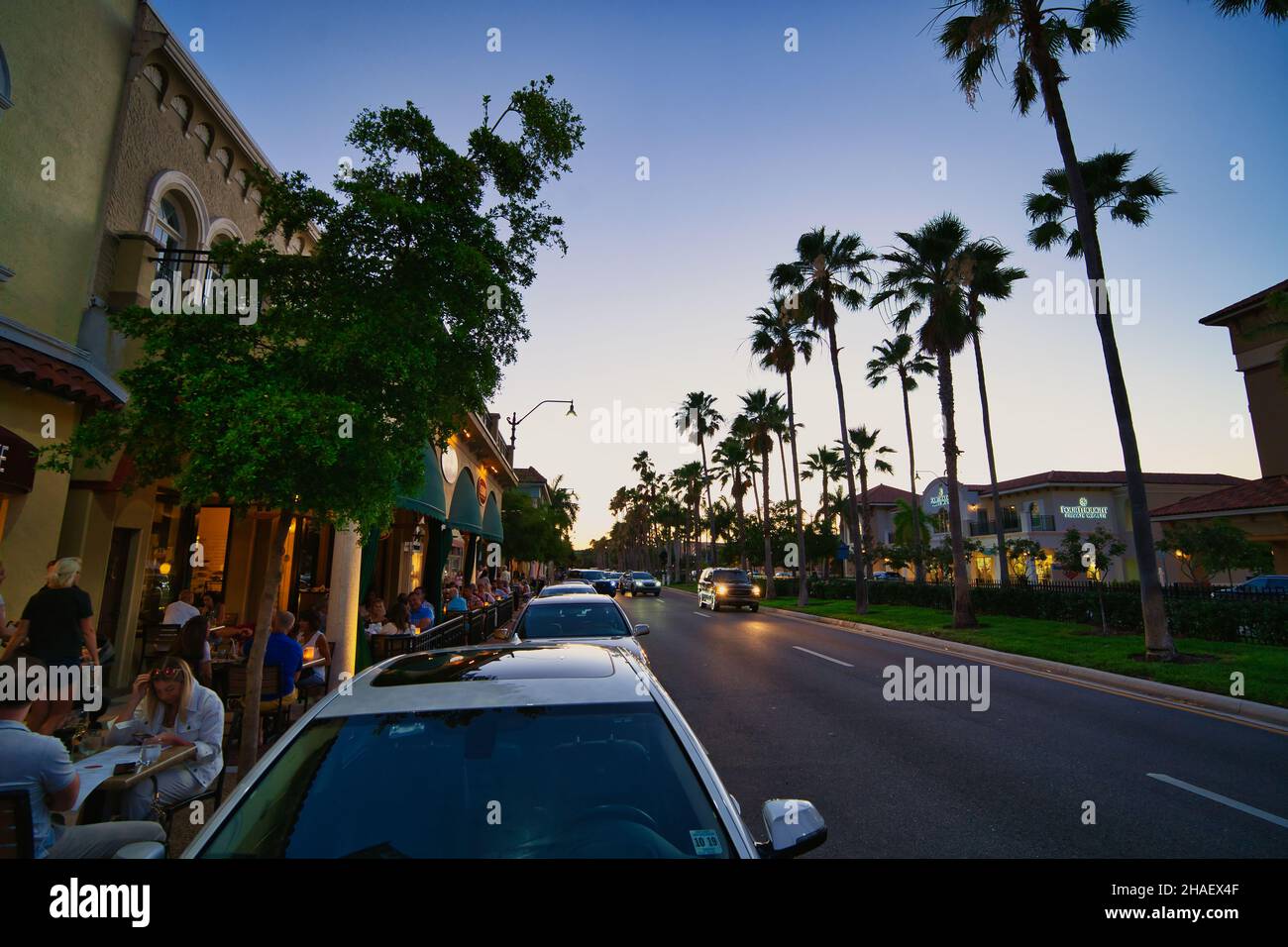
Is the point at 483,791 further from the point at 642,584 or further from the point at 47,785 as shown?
the point at 642,584

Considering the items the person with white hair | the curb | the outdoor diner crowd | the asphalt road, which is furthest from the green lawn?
the person with white hair

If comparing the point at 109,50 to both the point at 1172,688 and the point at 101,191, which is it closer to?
the point at 101,191

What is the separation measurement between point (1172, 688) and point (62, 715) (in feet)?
48.1

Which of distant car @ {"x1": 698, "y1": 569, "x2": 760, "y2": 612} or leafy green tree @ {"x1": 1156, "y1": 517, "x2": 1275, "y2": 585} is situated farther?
distant car @ {"x1": 698, "y1": 569, "x2": 760, "y2": 612}

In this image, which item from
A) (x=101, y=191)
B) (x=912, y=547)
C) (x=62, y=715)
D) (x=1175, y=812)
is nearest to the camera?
(x=1175, y=812)

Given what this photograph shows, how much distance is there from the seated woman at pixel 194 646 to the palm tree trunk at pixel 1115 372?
50.8ft

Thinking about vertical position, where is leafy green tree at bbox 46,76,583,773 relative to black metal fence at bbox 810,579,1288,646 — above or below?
above

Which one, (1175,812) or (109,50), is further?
(109,50)

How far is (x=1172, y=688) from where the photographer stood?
1012cm

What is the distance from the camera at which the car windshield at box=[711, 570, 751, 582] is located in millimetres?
30342

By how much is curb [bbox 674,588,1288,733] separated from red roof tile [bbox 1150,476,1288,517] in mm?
19826

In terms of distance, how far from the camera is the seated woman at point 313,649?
8594 millimetres

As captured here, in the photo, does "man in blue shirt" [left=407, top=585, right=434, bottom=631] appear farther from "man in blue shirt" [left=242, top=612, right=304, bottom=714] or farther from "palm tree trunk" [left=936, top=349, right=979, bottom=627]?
"palm tree trunk" [left=936, top=349, right=979, bottom=627]
